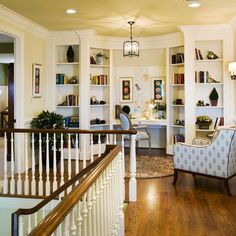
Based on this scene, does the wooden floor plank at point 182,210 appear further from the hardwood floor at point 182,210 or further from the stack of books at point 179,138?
the stack of books at point 179,138

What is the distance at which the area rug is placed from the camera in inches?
218

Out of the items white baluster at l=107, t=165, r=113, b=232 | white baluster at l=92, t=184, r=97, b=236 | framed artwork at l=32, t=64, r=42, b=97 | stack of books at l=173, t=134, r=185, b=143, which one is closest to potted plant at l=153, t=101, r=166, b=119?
stack of books at l=173, t=134, r=185, b=143

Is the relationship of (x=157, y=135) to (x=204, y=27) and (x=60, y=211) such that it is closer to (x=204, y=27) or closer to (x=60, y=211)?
(x=204, y=27)

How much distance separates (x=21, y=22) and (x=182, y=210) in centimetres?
418

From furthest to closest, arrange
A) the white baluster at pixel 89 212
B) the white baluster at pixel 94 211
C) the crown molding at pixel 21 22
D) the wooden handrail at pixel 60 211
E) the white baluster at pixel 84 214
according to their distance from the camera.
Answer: the crown molding at pixel 21 22 → the white baluster at pixel 94 211 → the white baluster at pixel 89 212 → the white baluster at pixel 84 214 → the wooden handrail at pixel 60 211

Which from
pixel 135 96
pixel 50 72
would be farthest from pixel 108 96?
pixel 50 72

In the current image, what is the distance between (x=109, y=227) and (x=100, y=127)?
17.0ft

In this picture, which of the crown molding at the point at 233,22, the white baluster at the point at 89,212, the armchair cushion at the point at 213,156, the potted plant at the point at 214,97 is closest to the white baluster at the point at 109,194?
the white baluster at the point at 89,212

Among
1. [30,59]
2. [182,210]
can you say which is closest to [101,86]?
[30,59]

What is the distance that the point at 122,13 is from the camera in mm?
5438

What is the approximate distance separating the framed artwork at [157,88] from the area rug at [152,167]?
164 cm

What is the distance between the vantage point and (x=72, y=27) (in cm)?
654

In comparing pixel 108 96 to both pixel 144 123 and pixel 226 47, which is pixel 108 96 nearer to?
pixel 144 123

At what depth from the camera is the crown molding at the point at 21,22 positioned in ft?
16.9
